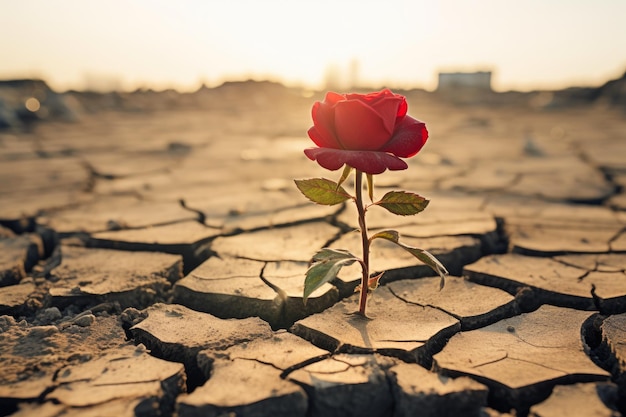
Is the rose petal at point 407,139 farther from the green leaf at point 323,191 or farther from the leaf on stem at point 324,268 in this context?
the leaf on stem at point 324,268

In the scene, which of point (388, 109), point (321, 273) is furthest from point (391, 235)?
point (388, 109)

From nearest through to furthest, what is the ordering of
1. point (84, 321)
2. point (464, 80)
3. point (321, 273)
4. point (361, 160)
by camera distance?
point (361, 160) → point (321, 273) → point (84, 321) → point (464, 80)

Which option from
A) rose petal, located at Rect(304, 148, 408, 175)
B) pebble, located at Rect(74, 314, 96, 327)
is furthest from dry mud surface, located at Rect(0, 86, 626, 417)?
rose petal, located at Rect(304, 148, 408, 175)

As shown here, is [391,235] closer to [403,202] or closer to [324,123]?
[403,202]

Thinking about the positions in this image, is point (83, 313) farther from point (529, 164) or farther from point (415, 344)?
point (529, 164)

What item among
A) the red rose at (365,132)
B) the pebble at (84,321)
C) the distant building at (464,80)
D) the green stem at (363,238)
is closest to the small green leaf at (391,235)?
the green stem at (363,238)

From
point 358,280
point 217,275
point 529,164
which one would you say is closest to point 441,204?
point 358,280
